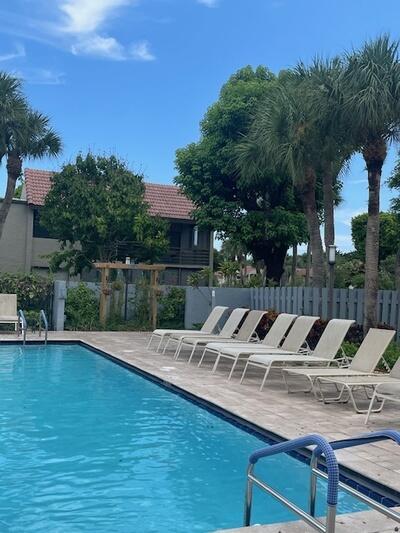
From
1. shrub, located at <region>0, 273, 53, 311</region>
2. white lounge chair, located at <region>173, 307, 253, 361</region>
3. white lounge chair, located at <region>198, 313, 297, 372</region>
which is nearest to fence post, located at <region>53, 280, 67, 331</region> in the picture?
shrub, located at <region>0, 273, 53, 311</region>

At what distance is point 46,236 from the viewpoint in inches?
1152

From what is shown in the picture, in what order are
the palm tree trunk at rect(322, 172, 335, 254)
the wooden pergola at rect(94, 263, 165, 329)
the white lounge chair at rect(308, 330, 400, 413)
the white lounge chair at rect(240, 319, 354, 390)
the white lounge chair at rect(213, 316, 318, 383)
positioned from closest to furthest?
1. the white lounge chair at rect(308, 330, 400, 413)
2. the white lounge chair at rect(240, 319, 354, 390)
3. the white lounge chair at rect(213, 316, 318, 383)
4. the palm tree trunk at rect(322, 172, 335, 254)
5. the wooden pergola at rect(94, 263, 165, 329)

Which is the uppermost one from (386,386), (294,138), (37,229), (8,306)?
(294,138)

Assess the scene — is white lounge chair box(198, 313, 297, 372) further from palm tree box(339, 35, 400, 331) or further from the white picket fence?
the white picket fence

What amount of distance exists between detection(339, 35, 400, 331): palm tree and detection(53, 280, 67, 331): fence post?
9747 millimetres

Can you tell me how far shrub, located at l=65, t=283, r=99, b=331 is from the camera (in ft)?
63.4

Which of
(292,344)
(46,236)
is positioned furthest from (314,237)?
(46,236)

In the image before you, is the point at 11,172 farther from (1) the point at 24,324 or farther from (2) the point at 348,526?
(2) the point at 348,526

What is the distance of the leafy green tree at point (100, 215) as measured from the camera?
2289 cm

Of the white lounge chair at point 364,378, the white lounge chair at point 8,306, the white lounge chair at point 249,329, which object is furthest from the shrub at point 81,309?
the white lounge chair at point 364,378

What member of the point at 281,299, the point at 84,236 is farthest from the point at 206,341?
the point at 84,236

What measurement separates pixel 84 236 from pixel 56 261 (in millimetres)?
1998

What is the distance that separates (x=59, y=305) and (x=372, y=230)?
1016cm

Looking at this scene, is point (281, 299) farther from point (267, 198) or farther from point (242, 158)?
point (267, 198)
